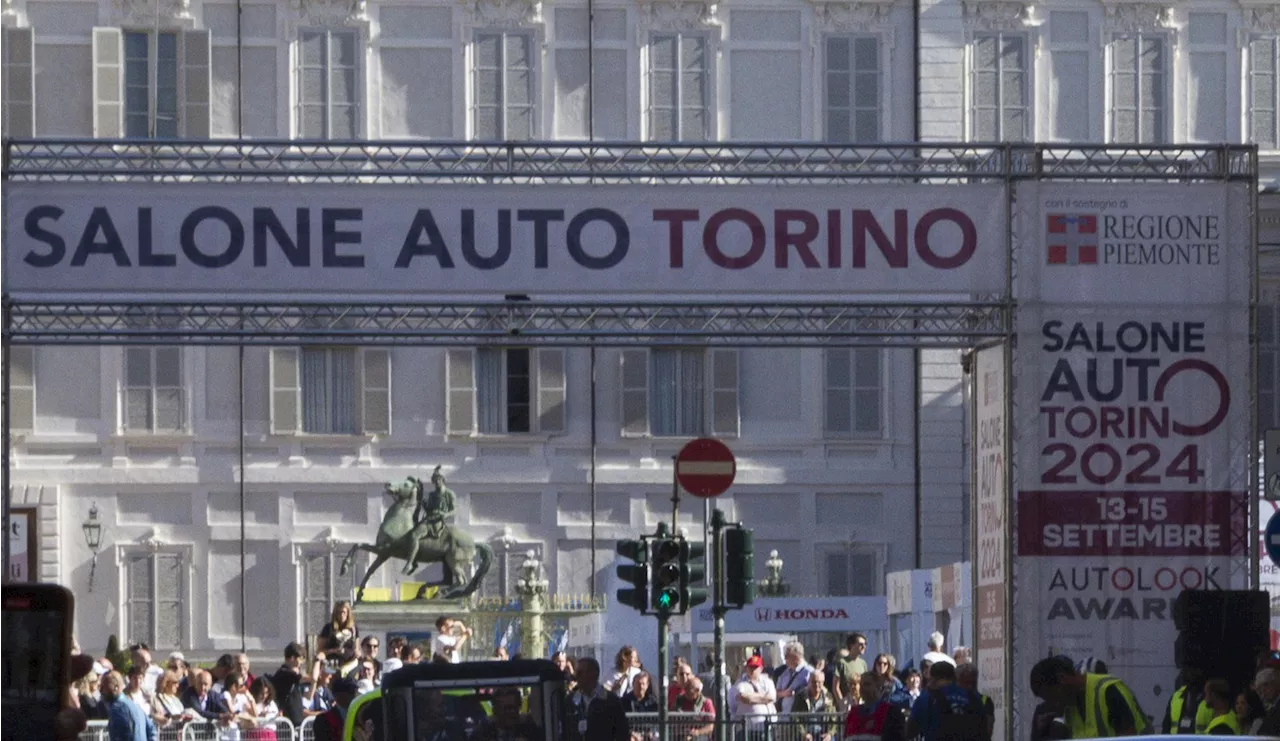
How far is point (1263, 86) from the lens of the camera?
4838cm

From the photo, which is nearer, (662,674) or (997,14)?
(662,674)

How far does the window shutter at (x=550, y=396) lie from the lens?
47.5 metres

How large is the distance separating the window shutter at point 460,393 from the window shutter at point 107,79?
240 inches

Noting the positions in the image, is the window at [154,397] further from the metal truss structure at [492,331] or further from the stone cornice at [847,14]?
the metal truss structure at [492,331]

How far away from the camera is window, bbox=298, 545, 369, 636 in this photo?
46312 mm

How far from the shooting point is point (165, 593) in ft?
153

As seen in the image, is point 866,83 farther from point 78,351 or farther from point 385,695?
point 385,695

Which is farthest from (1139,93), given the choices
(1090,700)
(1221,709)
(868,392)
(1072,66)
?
(1090,700)

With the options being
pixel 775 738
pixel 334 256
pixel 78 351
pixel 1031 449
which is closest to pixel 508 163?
pixel 334 256

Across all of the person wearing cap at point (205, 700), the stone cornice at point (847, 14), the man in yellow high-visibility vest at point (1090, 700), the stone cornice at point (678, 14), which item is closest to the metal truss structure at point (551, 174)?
the person wearing cap at point (205, 700)

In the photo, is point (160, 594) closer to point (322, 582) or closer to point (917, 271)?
point (322, 582)

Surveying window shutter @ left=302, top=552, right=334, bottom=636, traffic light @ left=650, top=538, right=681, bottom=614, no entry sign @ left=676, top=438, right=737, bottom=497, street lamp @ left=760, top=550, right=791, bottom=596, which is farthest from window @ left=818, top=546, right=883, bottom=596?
traffic light @ left=650, top=538, right=681, bottom=614

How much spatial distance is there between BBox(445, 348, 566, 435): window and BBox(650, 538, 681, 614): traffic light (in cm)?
2401

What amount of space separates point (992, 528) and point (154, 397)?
2693 cm
